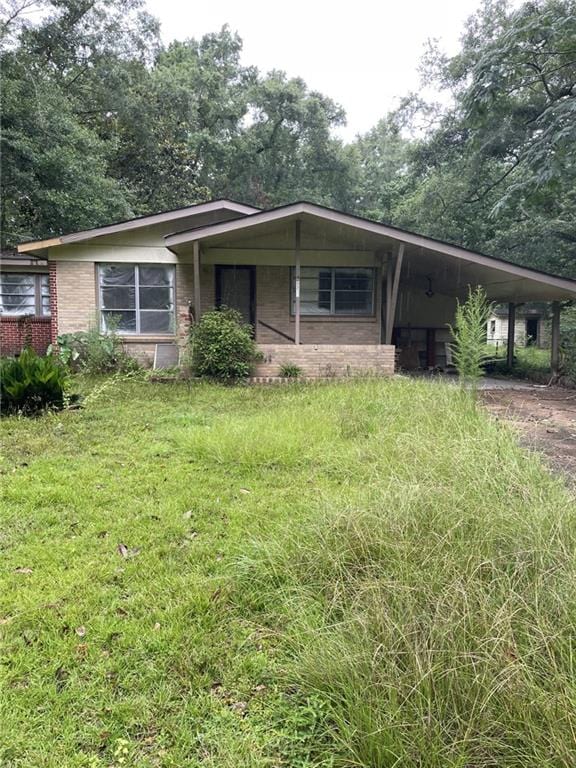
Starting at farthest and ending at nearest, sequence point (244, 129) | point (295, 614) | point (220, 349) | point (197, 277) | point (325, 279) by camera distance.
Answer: point (244, 129) → point (325, 279) → point (197, 277) → point (220, 349) → point (295, 614)

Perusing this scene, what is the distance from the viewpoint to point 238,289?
1298 cm

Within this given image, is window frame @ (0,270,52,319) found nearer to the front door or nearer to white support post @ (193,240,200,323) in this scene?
the front door

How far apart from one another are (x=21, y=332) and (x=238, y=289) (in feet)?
19.6

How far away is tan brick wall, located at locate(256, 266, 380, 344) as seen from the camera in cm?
1241

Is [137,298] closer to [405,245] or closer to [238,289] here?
[238,289]

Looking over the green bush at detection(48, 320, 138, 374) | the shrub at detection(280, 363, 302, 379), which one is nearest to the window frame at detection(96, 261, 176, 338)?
the green bush at detection(48, 320, 138, 374)

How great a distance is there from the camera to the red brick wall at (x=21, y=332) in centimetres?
1250

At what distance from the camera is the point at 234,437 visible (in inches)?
198

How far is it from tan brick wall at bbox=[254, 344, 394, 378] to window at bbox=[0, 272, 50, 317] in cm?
692

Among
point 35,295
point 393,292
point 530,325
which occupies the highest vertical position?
point 35,295

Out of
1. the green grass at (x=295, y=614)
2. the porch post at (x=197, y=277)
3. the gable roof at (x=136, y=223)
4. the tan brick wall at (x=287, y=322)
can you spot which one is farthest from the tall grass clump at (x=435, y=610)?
the gable roof at (x=136, y=223)

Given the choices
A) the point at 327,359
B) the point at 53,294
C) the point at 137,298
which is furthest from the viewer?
the point at 137,298

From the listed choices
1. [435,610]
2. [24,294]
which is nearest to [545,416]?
[435,610]

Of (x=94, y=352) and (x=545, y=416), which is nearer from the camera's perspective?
(x=545, y=416)
